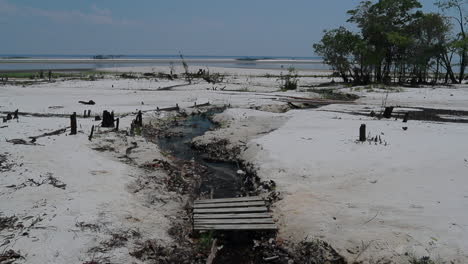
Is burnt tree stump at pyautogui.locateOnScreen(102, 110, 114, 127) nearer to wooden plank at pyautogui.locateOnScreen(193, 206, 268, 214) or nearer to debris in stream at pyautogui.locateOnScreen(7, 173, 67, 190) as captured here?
debris in stream at pyautogui.locateOnScreen(7, 173, 67, 190)

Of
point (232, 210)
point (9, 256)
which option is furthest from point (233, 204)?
point (9, 256)

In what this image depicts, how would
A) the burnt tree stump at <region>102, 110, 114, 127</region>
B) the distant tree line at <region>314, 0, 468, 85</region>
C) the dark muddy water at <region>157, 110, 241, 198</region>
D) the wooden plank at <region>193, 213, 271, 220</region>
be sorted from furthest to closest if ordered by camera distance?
1. the distant tree line at <region>314, 0, 468, 85</region>
2. the burnt tree stump at <region>102, 110, 114, 127</region>
3. the dark muddy water at <region>157, 110, 241, 198</region>
4. the wooden plank at <region>193, 213, 271, 220</region>

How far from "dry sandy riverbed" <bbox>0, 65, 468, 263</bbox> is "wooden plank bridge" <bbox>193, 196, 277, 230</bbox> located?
15.0 inches

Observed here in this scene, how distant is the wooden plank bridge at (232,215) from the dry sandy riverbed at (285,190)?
381 mm

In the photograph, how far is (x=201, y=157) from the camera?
11.9 metres

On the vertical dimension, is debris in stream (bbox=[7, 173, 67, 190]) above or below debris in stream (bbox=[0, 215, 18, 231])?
above

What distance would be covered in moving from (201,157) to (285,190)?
439 cm

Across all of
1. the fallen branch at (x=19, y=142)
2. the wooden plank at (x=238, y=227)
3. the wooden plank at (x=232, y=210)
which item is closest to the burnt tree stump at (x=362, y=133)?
the wooden plank at (x=232, y=210)

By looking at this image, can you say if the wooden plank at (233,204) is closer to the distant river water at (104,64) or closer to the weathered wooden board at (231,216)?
the weathered wooden board at (231,216)

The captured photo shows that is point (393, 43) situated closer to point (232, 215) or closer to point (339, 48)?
point (339, 48)

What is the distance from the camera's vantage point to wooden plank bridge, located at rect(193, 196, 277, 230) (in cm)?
647

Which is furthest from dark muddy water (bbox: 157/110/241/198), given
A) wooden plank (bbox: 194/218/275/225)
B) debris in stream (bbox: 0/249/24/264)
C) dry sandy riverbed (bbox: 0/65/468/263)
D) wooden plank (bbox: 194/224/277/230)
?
debris in stream (bbox: 0/249/24/264)

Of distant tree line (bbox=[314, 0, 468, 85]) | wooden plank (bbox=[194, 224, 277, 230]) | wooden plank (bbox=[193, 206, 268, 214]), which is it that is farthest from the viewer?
distant tree line (bbox=[314, 0, 468, 85])

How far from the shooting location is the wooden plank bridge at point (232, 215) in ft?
21.2
